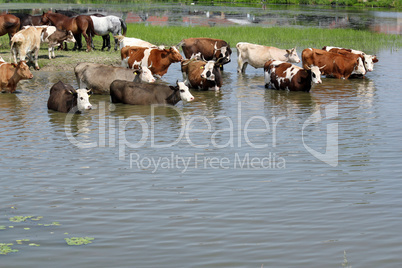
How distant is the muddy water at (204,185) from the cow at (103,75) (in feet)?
6.00

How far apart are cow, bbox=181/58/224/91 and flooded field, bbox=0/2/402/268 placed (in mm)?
2379

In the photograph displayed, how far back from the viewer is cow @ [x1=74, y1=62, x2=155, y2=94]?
16.8 metres

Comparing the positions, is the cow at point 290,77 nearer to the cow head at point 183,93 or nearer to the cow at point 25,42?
the cow head at point 183,93

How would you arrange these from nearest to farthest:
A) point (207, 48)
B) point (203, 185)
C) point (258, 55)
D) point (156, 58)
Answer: point (203, 185)
point (156, 58)
point (258, 55)
point (207, 48)

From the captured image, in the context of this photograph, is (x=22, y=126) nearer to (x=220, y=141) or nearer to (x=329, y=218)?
(x=220, y=141)

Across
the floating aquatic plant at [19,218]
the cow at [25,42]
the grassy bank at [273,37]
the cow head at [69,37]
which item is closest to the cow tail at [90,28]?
the grassy bank at [273,37]

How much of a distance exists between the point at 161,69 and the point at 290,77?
3940 mm

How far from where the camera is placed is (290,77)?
59.0ft

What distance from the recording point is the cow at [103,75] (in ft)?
55.3

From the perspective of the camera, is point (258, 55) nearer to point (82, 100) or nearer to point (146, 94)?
point (146, 94)

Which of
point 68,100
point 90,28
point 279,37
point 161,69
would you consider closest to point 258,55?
point 161,69

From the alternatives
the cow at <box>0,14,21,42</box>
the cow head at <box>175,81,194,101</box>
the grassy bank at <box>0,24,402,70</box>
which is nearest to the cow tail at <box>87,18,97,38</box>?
the grassy bank at <box>0,24,402,70</box>

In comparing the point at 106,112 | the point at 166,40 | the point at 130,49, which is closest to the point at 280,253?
the point at 106,112

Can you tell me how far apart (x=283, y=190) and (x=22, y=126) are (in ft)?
21.5
